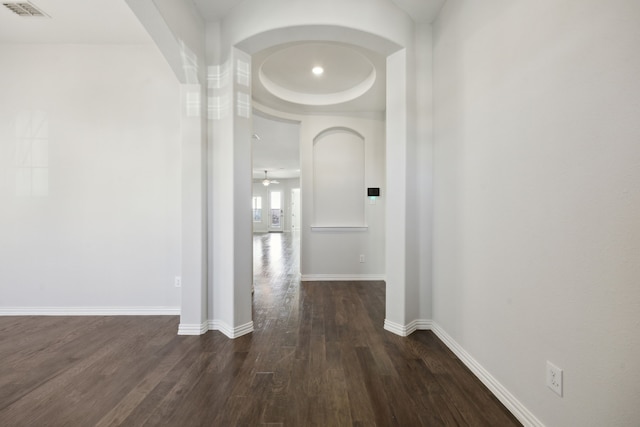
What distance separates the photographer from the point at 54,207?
2881mm

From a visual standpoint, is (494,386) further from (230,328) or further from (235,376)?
(230,328)

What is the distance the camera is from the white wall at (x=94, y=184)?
9.40 ft

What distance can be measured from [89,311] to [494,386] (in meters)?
3.83

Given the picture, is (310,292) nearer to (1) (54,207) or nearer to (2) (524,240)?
(2) (524,240)

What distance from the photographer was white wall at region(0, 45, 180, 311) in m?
2.87

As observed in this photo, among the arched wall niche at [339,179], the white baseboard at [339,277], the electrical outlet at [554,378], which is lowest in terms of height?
the white baseboard at [339,277]

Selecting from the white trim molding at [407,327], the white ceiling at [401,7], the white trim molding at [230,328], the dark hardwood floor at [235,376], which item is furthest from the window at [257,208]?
the white trim molding at [407,327]

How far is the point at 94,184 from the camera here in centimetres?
288

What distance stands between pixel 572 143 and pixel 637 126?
0.22 metres

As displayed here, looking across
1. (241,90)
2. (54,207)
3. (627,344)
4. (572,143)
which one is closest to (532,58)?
(572,143)

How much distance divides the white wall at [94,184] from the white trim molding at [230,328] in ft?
2.09

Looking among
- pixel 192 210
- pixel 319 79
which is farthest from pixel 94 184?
pixel 319 79

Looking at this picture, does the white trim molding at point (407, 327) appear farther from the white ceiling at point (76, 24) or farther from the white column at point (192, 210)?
the white ceiling at point (76, 24)

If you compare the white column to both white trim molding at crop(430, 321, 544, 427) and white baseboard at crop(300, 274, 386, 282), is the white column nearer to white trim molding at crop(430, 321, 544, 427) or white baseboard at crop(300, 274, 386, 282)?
white baseboard at crop(300, 274, 386, 282)
